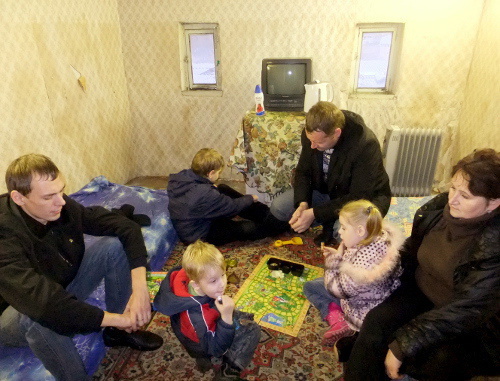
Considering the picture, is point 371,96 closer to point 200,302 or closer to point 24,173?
point 200,302

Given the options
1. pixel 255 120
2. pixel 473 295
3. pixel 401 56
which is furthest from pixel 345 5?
pixel 473 295

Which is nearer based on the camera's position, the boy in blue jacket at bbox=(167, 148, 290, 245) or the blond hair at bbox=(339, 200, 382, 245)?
the blond hair at bbox=(339, 200, 382, 245)

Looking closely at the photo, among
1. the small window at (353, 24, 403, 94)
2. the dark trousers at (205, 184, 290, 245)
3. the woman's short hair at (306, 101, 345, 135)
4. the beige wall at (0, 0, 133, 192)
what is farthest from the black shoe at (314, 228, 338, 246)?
the beige wall at (0, 0, 133, 192)

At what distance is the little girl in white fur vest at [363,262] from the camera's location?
1.64m

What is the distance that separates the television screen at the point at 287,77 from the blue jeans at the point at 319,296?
6.28ft

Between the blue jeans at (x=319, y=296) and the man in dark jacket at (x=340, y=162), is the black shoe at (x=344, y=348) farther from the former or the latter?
the man in dark jacket at (x=340, y=162)

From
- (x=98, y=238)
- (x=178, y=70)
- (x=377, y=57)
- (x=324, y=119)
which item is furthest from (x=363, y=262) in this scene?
(x=178, y=70)

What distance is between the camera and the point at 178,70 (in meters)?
3.84

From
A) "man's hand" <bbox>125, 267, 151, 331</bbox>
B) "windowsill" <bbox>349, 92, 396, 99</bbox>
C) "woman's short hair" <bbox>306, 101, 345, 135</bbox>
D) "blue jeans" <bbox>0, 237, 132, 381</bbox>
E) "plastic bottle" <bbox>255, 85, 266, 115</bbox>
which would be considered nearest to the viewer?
"blue jeans" <bbox>0, 237, 132, 381</bbox>

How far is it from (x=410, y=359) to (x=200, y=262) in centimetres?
90

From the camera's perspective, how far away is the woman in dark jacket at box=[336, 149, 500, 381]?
1.32 metres

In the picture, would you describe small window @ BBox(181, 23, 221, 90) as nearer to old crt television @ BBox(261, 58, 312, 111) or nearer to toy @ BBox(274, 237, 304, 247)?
old crt television @ BBox(261, 58, 312, 111)

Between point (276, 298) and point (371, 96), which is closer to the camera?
point (276, 298)

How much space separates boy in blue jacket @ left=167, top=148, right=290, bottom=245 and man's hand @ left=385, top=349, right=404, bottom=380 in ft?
4.80
